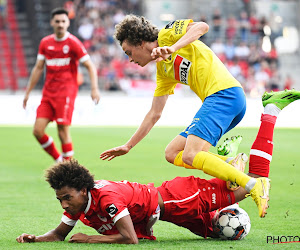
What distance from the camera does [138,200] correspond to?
→ 4938 millimetres

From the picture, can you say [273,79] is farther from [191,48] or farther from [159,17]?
[191,48]

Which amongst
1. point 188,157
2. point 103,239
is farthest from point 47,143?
point 103,239

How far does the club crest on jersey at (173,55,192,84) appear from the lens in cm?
550

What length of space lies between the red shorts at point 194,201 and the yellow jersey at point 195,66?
82cm

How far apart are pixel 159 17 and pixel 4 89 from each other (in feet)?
27.4

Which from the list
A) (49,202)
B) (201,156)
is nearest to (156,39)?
(201,156)

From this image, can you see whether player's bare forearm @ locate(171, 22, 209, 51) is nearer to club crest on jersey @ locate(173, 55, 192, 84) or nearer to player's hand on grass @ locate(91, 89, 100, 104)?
club crest on jersey @ locate(173, 55, 192, 84)

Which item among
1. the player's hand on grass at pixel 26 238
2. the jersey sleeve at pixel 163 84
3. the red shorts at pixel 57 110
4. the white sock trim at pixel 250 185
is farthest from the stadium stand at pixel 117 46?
the white sock trim at pixel 250 185

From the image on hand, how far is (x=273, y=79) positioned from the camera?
74.5 ft

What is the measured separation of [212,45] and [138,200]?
64.1 ft

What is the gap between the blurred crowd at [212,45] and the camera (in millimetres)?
21984

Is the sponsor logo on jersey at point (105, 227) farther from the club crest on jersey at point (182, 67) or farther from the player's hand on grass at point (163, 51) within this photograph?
the club crest on jersey at point (182, 67)

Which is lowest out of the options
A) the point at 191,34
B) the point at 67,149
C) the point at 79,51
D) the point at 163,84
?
the point at 67,149

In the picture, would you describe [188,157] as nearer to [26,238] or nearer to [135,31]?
[135,31]
